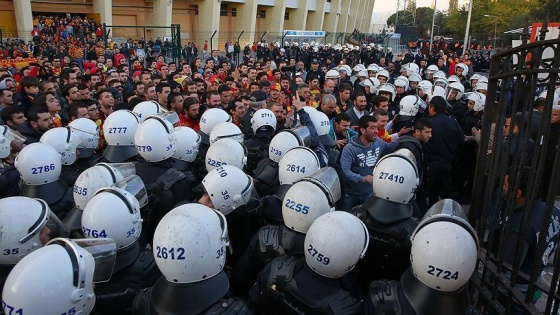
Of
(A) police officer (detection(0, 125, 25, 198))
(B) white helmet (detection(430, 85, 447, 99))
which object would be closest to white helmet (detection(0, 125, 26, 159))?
(A) police officer (detection(0, 125, 25, 198))

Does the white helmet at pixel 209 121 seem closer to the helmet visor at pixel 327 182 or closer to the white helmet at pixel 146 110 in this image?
the white helmet at pixel 146 110

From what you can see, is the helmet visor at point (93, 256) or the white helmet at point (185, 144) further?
the white helmet at point (185, 144)

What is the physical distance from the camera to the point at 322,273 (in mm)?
2600

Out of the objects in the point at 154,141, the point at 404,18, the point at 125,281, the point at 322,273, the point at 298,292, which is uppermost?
the point at 404,18

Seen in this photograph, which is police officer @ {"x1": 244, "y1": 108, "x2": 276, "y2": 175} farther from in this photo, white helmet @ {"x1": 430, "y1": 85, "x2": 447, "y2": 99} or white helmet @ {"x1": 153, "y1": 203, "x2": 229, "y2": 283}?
white helmet @ {"x1": 430, "y1": 85, "x2": 447, "y2": 99}

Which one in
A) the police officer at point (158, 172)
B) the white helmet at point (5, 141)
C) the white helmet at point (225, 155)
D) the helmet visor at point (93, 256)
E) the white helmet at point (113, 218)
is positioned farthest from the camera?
the white helmet at point (5, 141)

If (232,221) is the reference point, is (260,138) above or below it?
above

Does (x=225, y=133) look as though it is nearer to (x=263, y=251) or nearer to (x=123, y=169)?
(x=123, y=169)

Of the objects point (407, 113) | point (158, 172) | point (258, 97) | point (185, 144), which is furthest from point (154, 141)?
point (407, 113)

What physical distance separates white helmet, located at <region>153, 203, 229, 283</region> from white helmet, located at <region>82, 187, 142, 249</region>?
0.52m

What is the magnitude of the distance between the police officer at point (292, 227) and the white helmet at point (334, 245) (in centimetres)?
39

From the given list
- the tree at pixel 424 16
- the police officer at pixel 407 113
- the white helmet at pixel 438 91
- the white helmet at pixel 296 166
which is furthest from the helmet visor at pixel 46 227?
the tree at pixel 424 16

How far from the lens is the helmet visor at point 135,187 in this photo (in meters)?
3.36

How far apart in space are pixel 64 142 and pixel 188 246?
286 centimetres
